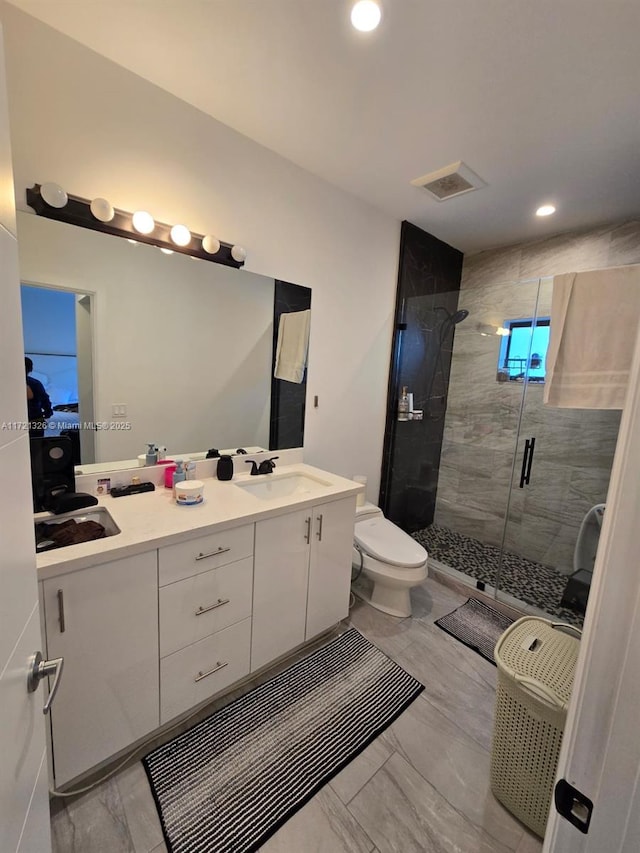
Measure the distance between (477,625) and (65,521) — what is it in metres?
2.29

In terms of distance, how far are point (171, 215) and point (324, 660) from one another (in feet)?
7.61

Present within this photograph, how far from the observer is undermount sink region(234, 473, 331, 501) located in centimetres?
194

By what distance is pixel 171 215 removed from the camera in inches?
64.5

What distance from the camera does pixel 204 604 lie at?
136cm

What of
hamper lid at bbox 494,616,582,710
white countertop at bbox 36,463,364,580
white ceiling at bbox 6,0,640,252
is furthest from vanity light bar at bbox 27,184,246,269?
hamper lid at bbox 494,616,582,710

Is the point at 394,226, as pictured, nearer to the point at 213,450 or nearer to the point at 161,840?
the point at 213,450

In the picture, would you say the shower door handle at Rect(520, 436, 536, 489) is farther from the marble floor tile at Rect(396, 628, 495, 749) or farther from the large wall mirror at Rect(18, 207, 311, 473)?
the large wall mirror at Rect(18, 207, 311, 473)

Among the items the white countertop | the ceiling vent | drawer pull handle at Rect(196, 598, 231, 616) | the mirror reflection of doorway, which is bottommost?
drawer pull handle at Rect(196, 598, 231, 616)

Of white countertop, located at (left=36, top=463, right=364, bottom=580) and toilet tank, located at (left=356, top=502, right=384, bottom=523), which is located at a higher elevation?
white countertop, located at (left=36, top=463, right=364, bottom=580)

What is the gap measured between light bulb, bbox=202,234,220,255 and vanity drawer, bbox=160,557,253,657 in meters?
1.46

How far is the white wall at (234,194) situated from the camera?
51.1 inches

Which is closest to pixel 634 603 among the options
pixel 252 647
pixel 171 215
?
pixel 252 647

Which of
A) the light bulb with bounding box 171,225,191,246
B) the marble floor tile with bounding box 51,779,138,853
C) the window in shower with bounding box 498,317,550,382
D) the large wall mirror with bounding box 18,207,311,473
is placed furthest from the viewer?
the window in shower with bounding box 498,317,550,382

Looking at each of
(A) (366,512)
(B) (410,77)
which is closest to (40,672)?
(A) (366,512)
